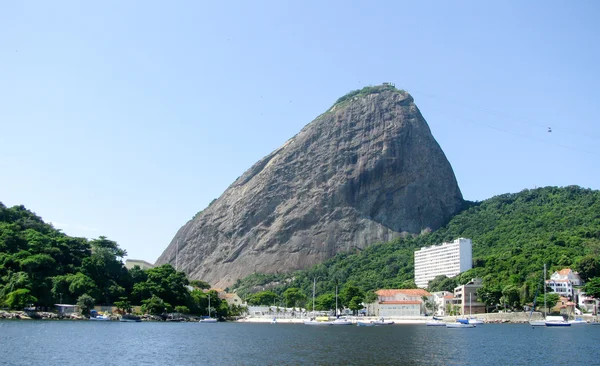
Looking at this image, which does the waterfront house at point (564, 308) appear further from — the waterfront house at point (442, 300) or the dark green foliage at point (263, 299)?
the dark green foliage at point (263, 299)

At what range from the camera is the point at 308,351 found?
5222cm

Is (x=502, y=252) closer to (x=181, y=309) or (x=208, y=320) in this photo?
(x=208, y=320)

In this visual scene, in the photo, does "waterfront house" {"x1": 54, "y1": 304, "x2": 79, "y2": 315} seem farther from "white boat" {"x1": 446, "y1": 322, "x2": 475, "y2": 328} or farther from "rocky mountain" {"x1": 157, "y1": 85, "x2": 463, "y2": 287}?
"rocky mountain" {"x1": 157, "y1": 85, "x2": 463, "y2": 287}

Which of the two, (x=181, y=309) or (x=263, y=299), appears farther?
(x=263, y=299)

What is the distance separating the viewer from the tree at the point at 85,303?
90875mm

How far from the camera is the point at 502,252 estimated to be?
141875 mm

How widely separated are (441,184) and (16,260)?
451ft

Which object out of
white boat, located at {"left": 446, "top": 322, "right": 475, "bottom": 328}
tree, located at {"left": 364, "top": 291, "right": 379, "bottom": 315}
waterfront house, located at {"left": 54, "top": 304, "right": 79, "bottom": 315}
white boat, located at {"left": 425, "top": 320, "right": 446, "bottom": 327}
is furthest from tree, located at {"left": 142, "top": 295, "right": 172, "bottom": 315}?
white boat, located at {"left": 446, "top": 322, "right": 475, "bottom": 328}

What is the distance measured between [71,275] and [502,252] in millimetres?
91280

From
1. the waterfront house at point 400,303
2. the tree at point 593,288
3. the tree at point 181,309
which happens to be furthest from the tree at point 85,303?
the tree at point 593,288

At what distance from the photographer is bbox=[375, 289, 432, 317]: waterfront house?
125688 millimetres

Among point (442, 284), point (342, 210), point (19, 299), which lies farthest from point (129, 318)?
point (342, 210)

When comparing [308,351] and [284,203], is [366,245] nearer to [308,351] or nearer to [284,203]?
[284,203]

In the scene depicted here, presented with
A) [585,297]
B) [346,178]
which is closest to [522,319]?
[585,297]
